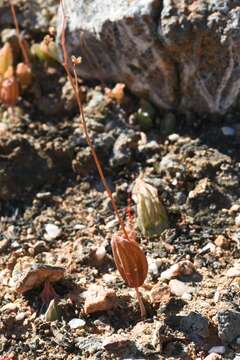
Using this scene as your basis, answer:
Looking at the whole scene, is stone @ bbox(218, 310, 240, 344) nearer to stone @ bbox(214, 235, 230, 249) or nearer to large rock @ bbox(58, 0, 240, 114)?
stone @ bbox(214, 235, 230, 249)

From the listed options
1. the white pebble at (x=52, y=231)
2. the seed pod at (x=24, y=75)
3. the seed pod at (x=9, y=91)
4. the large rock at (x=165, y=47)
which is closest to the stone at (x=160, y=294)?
the white pebble at (x=52, y=231)

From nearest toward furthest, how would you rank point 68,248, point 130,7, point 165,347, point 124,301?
point 165,347, point 124,301, point 68,248, point 130,7

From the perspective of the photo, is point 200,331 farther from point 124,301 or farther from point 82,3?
point 82,3

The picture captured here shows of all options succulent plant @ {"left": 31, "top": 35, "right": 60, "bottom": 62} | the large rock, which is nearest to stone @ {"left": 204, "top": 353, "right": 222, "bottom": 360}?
the large rock

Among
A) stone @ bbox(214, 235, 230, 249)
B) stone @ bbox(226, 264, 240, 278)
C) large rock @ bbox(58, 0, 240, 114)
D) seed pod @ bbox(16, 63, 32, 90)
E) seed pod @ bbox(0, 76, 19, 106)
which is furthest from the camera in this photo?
seed pod @ bbox(16, 63, 32, 90)

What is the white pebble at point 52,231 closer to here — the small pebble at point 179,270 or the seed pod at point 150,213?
the seed pod at point 150,213

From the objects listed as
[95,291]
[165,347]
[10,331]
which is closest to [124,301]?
[95,291]

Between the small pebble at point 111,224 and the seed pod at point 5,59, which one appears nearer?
the small pebble at point 111,224
